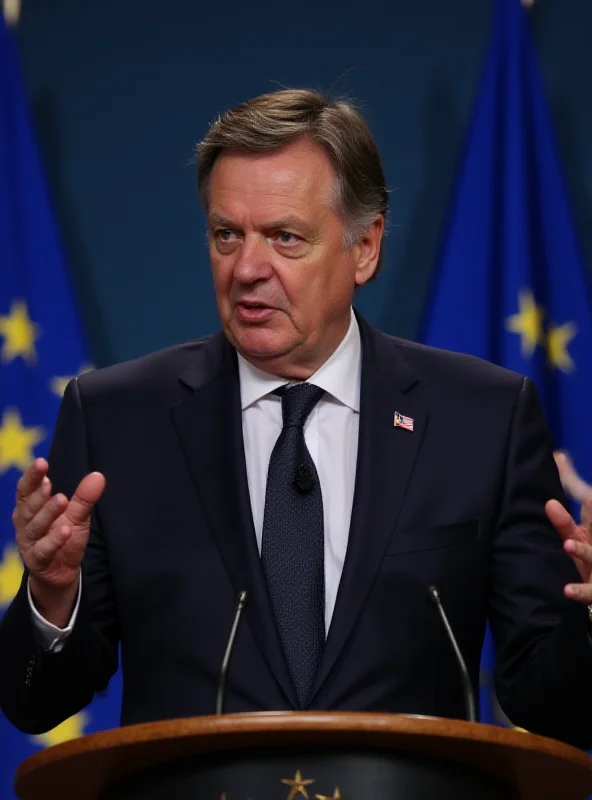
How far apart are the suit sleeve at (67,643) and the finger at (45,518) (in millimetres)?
222

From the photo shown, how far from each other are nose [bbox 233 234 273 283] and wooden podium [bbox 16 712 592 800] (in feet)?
3.38

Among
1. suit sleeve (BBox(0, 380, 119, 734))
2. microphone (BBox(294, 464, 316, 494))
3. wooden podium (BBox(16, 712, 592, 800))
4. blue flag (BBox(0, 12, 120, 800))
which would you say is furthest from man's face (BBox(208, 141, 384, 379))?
blue flag (BBox(0, 12, 120, 800))

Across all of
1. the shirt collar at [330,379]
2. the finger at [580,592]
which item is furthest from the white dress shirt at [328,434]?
the finger at [580,592]

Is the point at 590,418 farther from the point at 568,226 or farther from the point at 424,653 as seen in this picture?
the point at 424,653

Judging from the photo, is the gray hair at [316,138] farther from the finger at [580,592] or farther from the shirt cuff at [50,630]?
the finger at [580,592]

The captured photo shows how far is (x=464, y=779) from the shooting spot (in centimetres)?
169

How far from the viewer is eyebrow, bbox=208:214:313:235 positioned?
256 cm

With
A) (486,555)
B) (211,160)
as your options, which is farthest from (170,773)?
(211,160)

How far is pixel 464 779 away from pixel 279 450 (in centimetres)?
92

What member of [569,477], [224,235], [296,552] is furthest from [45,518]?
[569,477]

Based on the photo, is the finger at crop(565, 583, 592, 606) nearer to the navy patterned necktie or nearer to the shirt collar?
the navy patterned necktie

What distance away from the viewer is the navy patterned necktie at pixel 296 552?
7.69 feet

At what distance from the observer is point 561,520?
1961 mm

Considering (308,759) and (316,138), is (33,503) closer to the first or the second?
(308,759)
